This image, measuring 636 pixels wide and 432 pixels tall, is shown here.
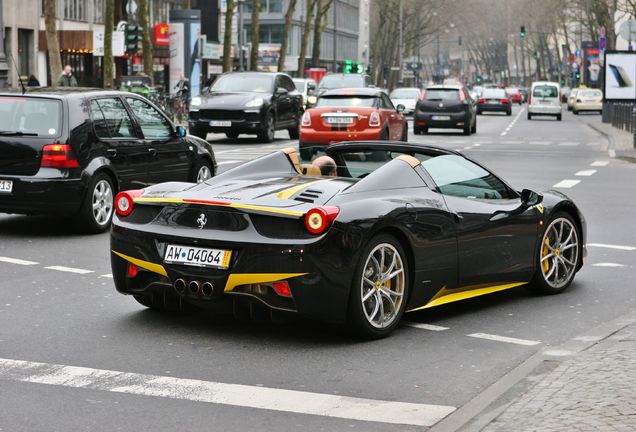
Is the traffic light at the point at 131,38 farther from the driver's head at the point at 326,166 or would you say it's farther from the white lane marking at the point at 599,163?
the driver's head at the point at 326,166

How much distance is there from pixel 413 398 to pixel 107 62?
40653 millimetres

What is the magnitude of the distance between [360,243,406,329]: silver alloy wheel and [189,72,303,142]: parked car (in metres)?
25.0

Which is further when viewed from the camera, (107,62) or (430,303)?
(107,62)

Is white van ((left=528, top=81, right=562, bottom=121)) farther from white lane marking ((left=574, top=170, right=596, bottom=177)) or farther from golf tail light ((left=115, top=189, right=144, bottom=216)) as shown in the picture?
golf tail light ((left=115, top=189, right=144, bottom=216))

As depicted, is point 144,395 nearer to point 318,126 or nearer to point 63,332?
point 63,332

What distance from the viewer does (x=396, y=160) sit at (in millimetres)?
8406

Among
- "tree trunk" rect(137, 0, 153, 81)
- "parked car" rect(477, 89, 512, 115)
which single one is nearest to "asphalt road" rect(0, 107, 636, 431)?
"tree trunk" rect(137, 0, 153, 81)

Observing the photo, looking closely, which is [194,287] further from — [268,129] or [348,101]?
[268,129]

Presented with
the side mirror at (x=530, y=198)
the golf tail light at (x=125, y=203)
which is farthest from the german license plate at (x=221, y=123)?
the golf tail light at (x=125, y=203)

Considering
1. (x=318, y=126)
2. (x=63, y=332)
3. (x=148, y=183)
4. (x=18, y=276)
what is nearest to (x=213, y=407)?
(x=63, y=332)

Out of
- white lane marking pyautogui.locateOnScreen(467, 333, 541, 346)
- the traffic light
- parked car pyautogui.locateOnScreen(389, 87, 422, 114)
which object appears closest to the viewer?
white lane marking pyautogui.locateOnScreen(467, 333, 541, 346)

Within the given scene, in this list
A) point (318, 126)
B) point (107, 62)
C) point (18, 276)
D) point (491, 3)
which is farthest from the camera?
point (491, 3)

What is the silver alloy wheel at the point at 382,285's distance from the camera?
25.3 ft

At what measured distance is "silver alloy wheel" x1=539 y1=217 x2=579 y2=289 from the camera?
9609mm
